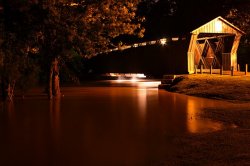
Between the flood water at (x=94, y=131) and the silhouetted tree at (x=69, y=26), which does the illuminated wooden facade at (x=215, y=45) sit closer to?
the silhouetted tree at (x=69, y=26)

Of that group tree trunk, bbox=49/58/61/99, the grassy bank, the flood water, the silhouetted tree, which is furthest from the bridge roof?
the flood water

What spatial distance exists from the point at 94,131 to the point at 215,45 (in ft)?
96.7

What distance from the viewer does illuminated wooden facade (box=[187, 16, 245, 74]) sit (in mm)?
33453

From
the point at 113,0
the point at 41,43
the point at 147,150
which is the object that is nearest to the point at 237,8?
the point at 113,0

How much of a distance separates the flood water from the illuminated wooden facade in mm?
13704

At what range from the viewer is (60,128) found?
43.6 ft

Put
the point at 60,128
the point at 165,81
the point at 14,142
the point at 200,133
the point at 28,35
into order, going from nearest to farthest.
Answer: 1. the point at 14,142
2. the point at 200,133
3. the point at 60,128
4. the point at 28,35
5. the point at 165,81

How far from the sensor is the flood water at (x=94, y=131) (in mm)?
9242

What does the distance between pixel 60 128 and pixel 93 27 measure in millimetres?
9286

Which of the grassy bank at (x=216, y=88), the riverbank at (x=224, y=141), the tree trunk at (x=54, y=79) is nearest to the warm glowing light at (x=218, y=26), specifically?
the grassy bank at (x=216, y=88)

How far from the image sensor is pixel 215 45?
39.9m

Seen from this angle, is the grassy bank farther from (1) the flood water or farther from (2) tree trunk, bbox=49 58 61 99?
(2) tree trunk, bbox=49 58 61 99

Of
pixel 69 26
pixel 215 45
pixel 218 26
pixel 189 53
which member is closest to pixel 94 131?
pixel 69 26

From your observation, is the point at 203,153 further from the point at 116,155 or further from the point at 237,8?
the point at 237,8
